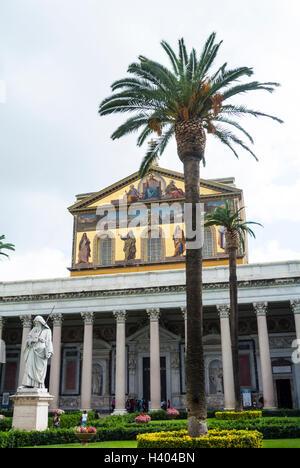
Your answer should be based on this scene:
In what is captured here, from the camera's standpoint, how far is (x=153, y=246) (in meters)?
36.8

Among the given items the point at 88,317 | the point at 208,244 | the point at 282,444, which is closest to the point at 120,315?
the point at 88,317

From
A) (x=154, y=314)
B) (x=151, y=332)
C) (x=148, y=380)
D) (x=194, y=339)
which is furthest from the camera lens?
(x=148, y=380)

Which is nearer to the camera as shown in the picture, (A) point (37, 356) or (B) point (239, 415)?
(A) point (37, 356)

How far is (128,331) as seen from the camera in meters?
36.1

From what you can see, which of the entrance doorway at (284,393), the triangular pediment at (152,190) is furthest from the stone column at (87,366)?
the entrance doorway at (284,393)

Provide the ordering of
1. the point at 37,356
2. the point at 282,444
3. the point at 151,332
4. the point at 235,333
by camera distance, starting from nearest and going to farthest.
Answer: the point at 282,444 < the point at 37,356 < the point at 235,333 < the point at 151,332

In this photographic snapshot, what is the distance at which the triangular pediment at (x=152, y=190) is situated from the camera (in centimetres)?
3669

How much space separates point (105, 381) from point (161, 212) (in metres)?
13.5

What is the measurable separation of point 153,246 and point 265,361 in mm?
12769

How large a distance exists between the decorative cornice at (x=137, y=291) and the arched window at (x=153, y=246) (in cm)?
552

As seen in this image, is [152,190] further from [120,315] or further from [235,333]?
[235,333]

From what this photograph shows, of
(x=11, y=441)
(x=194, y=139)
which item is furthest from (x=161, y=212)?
(x=11, y=441)

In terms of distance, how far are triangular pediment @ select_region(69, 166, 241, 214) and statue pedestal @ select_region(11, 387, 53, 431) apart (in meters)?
23.7
